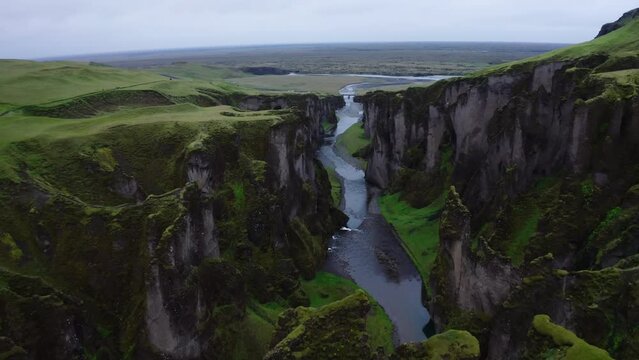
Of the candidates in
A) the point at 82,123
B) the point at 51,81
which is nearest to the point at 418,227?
the point at 82,123

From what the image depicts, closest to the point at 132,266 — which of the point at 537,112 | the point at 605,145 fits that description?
the point at 605,145

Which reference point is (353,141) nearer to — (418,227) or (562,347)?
(418,227)

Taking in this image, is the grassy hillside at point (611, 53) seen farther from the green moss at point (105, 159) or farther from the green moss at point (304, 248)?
the green moss at point (105, 159)

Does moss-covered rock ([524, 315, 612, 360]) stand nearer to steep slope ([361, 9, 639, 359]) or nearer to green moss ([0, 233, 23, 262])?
steep slope ([361, 9, 639, 359])

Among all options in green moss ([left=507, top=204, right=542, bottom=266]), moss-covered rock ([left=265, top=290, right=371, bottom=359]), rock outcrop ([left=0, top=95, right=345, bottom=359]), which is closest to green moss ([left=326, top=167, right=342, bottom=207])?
rock outcrop ([left=0, top=95, right=345, bottom=359])

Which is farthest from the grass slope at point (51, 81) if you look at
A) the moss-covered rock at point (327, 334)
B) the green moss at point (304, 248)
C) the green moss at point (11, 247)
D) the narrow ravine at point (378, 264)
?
the moss-covered rock at point (327, 334)

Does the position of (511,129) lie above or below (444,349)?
above
